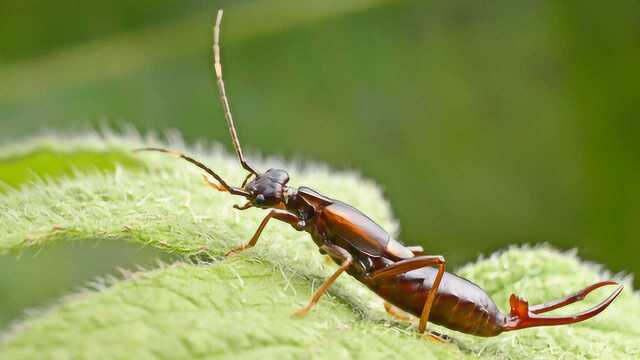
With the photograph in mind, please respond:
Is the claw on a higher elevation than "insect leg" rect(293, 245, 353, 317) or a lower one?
higher

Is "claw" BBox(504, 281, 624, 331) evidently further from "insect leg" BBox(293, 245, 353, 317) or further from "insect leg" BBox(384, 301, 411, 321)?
"insect leg" BBox(293, 245, 353, 317)

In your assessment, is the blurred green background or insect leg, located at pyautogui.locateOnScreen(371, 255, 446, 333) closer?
insect leg, located at pyautogui.locateOnScreen(371, 255, 446, 333)

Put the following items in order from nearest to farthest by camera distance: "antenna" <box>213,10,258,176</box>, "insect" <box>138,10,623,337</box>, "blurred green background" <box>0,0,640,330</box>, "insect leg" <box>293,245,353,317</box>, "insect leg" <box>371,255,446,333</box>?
"insect leg" <box>293,245,353,317</box>
"insect leg" <box>371,255,446,333</box>
"insect" <box>138,10,623,337</box>
"antenna" <box>213,10,258,176</box>
"blurred green background" <box>0,0,640,330</box>

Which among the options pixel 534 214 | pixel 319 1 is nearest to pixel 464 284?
pixel 534 214

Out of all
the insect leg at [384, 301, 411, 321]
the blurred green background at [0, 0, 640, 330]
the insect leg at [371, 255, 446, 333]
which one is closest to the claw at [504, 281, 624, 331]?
the insect leg at [371, 255, 446, 333]

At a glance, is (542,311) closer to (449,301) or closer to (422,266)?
(449,301)

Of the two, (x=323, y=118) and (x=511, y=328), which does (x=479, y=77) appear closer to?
(x=323, y=118)

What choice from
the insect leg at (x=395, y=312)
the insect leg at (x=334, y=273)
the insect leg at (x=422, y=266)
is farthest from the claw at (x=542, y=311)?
the insect leg at (x=334, y=273)

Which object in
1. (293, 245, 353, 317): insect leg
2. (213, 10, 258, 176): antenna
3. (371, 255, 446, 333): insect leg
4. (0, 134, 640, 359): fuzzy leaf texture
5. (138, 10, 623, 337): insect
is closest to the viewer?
(0, 134, 640, 359): fuzzy leaf texture
